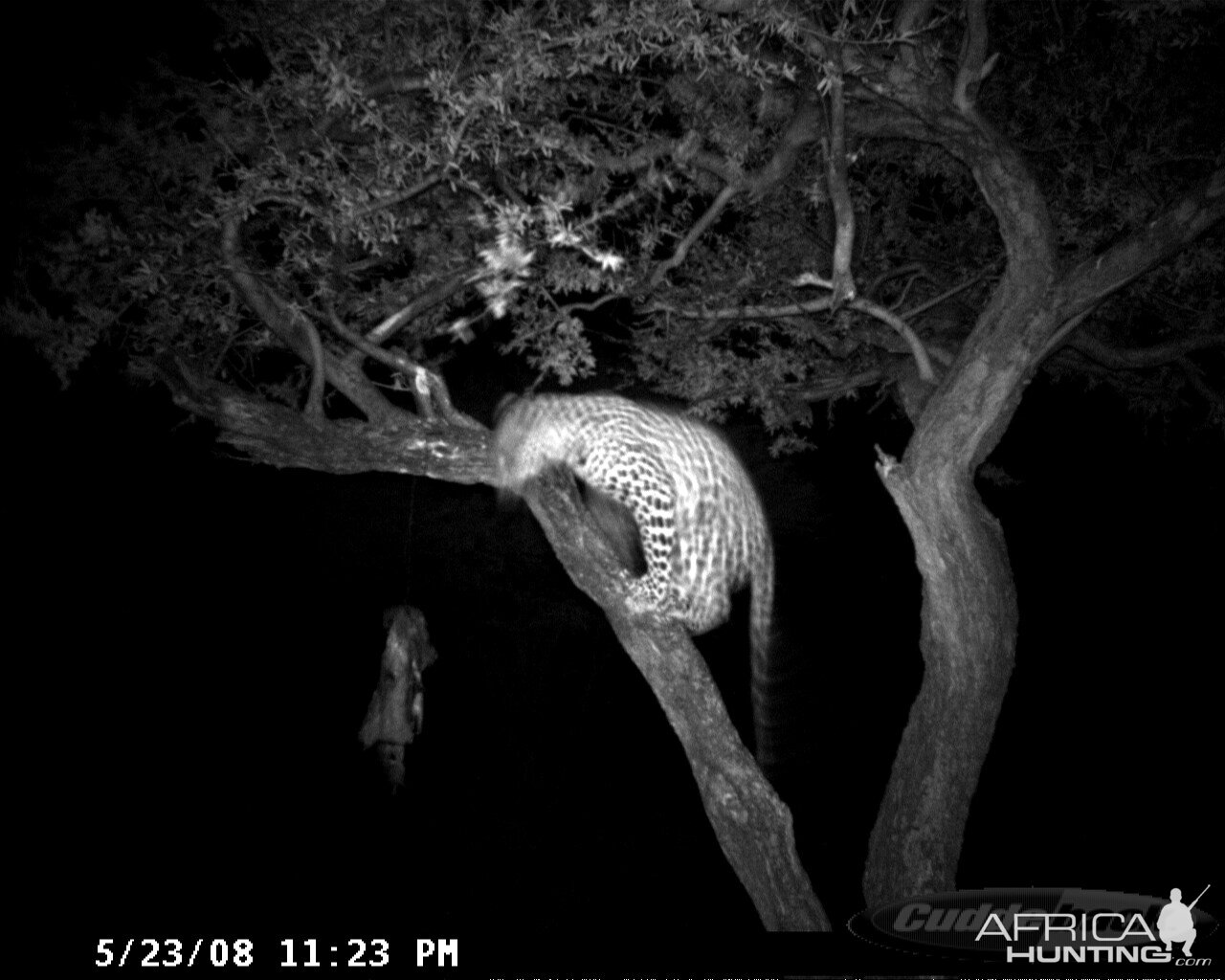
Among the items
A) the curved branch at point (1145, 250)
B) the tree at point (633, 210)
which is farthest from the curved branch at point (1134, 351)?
the curved branch at point (1145, 250)

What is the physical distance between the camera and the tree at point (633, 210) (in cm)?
366

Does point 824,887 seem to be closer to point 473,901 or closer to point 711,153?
point 473,901

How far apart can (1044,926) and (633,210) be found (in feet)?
12.5

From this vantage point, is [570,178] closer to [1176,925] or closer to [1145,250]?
[1145,250]

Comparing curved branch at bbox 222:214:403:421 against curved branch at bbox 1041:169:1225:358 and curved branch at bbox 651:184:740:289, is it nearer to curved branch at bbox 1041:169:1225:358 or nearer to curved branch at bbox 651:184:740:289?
curved branch at bbox 651:184:740:289

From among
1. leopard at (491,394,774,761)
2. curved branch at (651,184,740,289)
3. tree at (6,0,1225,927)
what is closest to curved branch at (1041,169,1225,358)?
tree at (6,0,1225,927)

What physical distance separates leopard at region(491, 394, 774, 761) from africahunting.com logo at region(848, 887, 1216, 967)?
4.34ft

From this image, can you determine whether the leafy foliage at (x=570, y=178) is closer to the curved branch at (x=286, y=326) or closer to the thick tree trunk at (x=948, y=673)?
the curved branch at (x=286, y=326)

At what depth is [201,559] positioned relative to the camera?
9.27 m

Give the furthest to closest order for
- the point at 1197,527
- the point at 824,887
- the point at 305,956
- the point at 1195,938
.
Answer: the point at 1197,527 → the point at 824,887 → the point at 305,956 → the point at 1195,938

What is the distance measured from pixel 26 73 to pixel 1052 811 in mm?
8866

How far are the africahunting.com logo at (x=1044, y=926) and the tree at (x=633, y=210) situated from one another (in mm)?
226

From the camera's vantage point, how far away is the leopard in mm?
4262

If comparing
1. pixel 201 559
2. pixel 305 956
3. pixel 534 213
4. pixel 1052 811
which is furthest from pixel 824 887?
pixel 201 559
